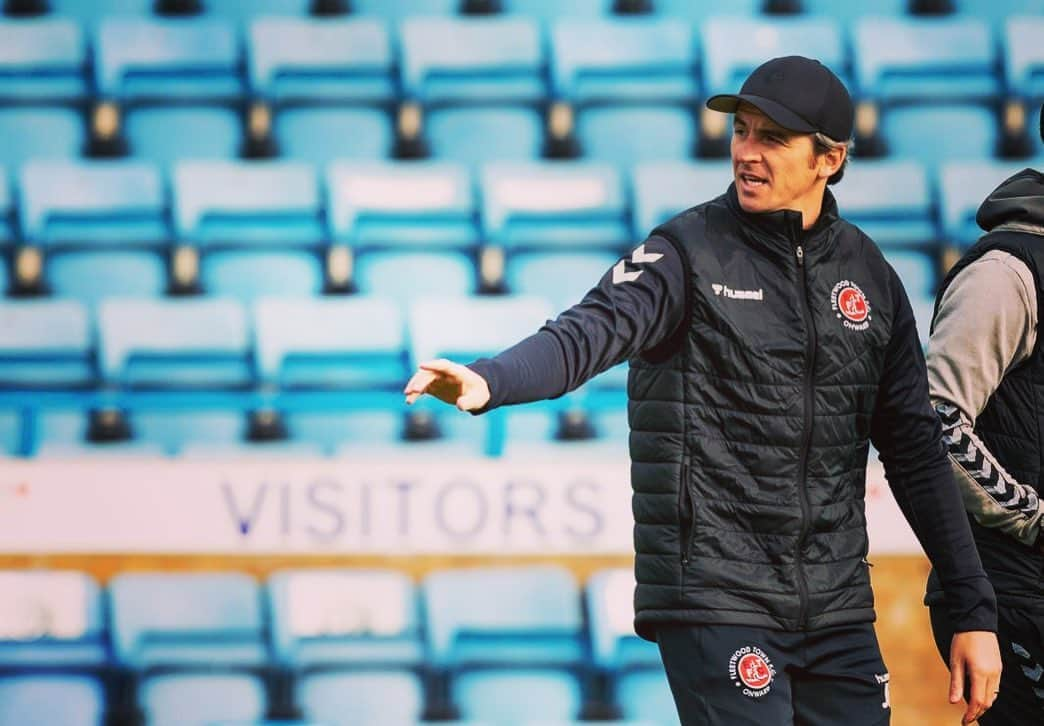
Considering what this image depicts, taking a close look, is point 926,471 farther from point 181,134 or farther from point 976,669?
point 181,134

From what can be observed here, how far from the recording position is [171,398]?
5.03 m

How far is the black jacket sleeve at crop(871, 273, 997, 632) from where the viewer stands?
2547 mm

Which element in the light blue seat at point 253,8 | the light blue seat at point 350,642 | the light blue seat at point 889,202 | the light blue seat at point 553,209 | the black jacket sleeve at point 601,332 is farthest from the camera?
the light blue seat at point 253,8

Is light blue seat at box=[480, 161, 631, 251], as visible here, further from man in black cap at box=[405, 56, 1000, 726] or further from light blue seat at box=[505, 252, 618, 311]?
man in black cap at box=[405, 56, 1000, 726]

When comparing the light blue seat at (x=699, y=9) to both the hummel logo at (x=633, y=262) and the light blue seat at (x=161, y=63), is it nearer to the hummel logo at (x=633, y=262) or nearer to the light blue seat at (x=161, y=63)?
the light blue seat at (x=161, y=63)


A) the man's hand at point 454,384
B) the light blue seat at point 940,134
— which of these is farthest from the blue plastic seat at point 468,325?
the man's hand at point 454,384

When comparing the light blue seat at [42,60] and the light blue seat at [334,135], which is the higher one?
the light blue seat at [42,60]

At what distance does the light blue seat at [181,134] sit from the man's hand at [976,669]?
4.42m

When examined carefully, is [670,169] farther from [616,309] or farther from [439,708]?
[616,309]

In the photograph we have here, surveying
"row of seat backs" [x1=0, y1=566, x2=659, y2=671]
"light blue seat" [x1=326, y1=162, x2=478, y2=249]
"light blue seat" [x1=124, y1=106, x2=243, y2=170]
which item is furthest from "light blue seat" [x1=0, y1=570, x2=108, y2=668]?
"light blue seat" [x1=124, y1=106, x2=243, y2=170]

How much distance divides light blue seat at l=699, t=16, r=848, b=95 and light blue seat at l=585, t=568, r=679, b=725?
2.45 m

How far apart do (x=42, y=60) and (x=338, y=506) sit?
2.80m

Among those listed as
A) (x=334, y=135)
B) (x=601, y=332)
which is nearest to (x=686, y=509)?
(x=601, y=332)

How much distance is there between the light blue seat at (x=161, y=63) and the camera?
6.39 meters
